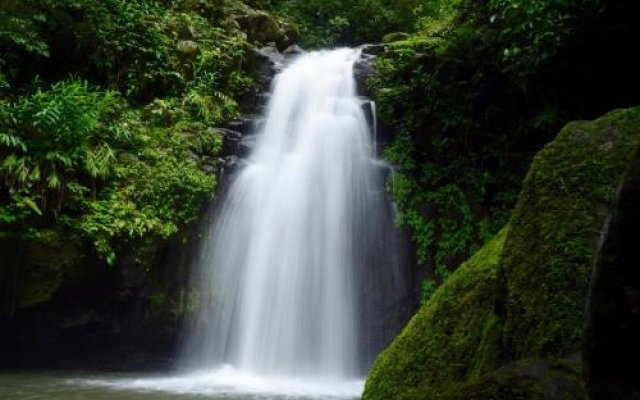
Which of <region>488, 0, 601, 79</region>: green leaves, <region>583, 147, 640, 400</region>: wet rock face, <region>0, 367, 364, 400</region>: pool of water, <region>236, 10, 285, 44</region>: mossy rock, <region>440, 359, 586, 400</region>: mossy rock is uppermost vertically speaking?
<region>236, 10, 285, 44</region>: mossy rock

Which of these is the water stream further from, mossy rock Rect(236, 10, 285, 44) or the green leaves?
mossy rock Rect(236, 10, 285, 44)

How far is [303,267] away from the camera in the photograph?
8.39 m

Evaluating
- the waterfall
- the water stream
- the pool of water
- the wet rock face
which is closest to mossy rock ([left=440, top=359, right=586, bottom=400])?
the wet rock face

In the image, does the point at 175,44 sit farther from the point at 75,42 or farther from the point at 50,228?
the point at 50,228

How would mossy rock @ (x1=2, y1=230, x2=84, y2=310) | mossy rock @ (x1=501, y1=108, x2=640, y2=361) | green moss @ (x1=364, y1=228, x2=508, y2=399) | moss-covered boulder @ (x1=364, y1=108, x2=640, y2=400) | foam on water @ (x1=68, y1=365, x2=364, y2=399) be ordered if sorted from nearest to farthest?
moss-covered boulder @ (x1=364, y1=108, x2=640, y2=400) < mossy rock @ (x1=501, y1=108, x2=640, y2=361) < green moss @ (x1=364, y1=228, x2=508, y2=399) < foam on water @ (x1=68, y1=365, x2=364, y2=399) < mossy rock @ (x1=2, y1=230, x2=84, y2=310)

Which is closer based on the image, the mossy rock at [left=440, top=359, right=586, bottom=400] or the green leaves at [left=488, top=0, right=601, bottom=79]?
the mossy rock at [left=440, top=359, right=586, bottom=400]

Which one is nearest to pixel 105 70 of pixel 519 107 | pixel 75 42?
pixel 75 42

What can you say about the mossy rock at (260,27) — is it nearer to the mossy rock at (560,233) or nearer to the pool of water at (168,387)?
the pool of water at (168,387)

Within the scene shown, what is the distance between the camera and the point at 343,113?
1034 cm

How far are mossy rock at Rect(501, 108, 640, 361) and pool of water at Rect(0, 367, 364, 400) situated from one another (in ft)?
12.6

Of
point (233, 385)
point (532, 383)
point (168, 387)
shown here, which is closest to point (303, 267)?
point (233, 385)

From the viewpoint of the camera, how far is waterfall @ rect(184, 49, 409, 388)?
7875mm

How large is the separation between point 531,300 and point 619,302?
1.25m

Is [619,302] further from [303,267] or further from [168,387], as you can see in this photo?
[303,267]
